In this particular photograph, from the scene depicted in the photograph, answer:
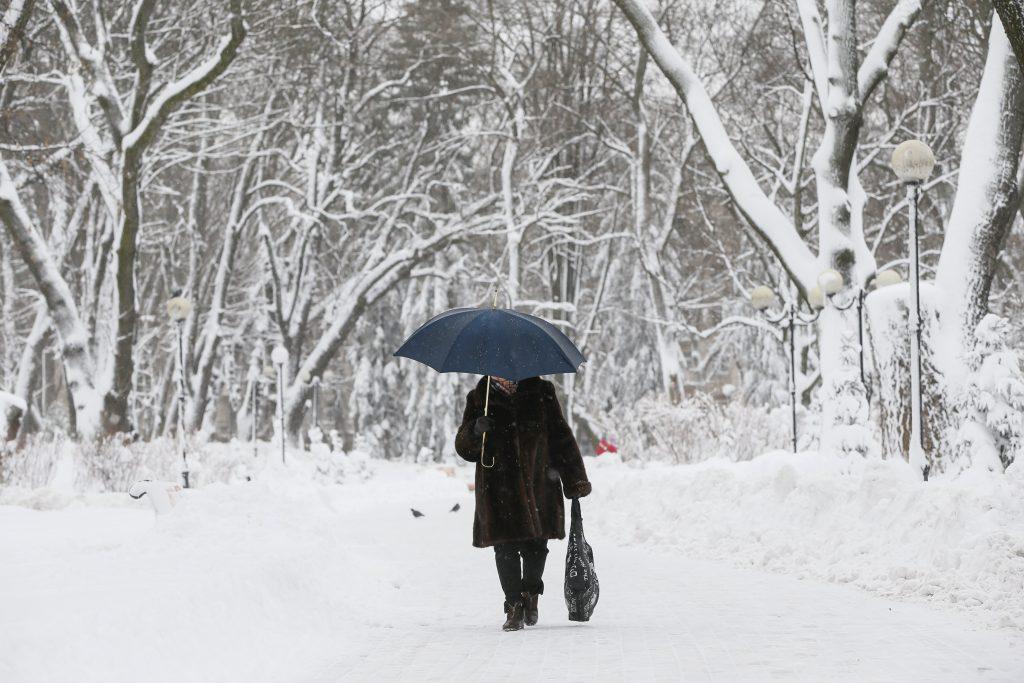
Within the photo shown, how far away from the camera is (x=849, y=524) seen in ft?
33.6

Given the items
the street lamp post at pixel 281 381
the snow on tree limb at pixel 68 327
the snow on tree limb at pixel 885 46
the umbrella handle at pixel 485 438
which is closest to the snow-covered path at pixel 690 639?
the umbrella handle at pixel 485 438

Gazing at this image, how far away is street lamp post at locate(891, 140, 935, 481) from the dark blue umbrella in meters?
6.64

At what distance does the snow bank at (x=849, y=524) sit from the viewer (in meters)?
7.96

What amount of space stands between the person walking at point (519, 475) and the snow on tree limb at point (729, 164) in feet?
35.1

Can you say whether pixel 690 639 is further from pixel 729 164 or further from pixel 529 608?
pixel 729 164

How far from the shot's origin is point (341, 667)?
6.33 m

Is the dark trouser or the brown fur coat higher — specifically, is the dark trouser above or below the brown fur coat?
below

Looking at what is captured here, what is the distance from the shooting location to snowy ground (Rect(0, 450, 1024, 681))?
5.84 meters

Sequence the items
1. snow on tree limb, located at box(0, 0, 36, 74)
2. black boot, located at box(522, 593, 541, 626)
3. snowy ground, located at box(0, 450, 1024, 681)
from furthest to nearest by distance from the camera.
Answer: snow on tree limb, located at box(0, 0, 36, 74) < black boot, located at box(522, 593, 541, 626) < snowy ground, located at box(0, 450, 1024, 681)

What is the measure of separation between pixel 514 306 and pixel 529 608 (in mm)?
20559

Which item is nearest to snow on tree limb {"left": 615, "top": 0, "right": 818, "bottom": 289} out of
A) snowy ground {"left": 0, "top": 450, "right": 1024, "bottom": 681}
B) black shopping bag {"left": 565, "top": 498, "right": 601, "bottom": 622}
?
snowy ground {"left": 0, "top": 450, "right": 1024, "bottom": 681}

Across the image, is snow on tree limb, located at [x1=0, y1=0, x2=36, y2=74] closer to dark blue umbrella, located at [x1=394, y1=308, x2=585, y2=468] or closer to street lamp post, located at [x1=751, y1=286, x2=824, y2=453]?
dark blue umbrella, located at [x1=394, y1=308, x2=585, y2=468]

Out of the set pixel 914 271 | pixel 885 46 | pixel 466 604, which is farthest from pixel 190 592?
pixel 885 46

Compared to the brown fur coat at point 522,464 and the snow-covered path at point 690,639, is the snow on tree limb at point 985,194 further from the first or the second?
the brown fur coat at point 522,464
